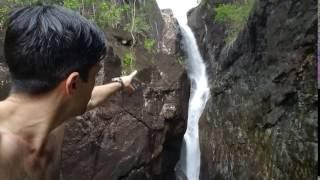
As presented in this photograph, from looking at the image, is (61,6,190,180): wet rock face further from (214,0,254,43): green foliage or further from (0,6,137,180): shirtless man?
(0,6,137,180): shirtless man

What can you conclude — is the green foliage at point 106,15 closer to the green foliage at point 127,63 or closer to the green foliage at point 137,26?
the green foliage at point 137,26

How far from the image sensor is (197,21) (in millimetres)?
13938

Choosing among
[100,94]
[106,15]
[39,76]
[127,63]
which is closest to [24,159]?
[39,76]

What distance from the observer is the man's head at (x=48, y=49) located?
3.99 feet

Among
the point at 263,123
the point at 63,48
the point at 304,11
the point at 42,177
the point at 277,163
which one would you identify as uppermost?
the point at 304,11

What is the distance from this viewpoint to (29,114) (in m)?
1.26

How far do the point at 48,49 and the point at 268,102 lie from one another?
5699 mm

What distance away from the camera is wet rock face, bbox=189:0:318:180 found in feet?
18.7

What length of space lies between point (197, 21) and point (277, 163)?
837cm

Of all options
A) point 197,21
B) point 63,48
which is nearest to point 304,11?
point 63,48

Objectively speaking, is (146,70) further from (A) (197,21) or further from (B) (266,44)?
(A) (197,21)

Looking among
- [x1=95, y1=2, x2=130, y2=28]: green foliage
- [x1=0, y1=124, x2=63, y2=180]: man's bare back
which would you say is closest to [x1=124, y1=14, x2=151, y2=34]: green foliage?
[x1=95, y1=2, x2=130, y2=28]: green foliage

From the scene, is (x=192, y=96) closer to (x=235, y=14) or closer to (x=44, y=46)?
(x=235, y=14)

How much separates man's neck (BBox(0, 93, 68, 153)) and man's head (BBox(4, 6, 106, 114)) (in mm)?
25
